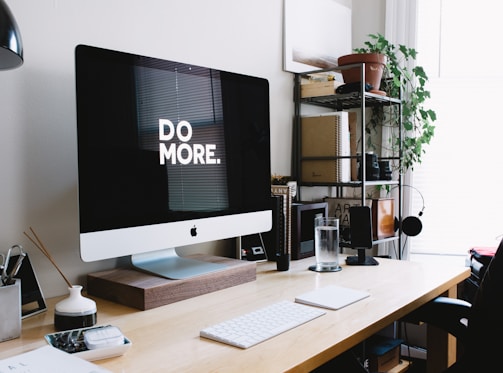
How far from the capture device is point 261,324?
3.58 ft

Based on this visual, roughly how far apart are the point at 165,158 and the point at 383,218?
1421 millimetres

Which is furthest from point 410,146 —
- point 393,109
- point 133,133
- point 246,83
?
point 133,133

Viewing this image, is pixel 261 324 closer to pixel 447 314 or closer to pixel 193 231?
pixel 193 231

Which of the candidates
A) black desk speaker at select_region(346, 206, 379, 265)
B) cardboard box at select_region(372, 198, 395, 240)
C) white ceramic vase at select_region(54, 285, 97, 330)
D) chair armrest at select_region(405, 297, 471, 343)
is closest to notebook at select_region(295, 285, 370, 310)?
chair armrest at select_region(405, 297, 471, 343)

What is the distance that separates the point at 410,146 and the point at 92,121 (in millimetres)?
1851

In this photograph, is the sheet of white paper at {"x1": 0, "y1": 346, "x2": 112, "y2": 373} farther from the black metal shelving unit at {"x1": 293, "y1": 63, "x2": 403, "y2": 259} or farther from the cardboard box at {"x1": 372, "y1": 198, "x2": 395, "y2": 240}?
the cardboard box at {"x1": 372, "y1": 198, "x2": 395, "y2": 240}

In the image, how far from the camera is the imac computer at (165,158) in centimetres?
118

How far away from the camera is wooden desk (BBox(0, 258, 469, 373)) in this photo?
90 cm

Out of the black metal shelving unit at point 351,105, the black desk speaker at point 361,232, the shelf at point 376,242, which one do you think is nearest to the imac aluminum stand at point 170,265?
the black desk speaker at point 361,232

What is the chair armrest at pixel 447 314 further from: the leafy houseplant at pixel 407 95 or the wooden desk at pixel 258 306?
the leafy houseplant at pixel 407 95

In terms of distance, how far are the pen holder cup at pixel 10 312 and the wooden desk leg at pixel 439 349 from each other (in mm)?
1308

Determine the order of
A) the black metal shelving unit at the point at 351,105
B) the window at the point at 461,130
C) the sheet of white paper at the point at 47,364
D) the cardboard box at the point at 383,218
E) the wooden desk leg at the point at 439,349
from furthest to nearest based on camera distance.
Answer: the window at the point at 461,130 → the cardboard box at the point at 383,218 → the black metal shelving unit at the point at 351,105 → the wooden desk leg at the point at 439,349 → the sheet of white paper at the point at 47,364

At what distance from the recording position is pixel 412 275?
1620 mm

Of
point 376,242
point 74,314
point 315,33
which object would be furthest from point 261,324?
point 315,33
